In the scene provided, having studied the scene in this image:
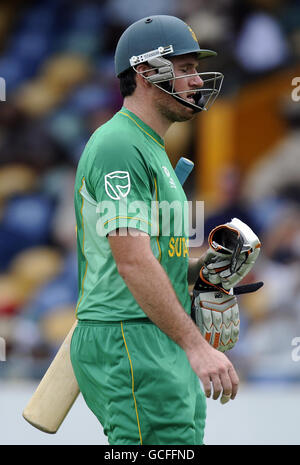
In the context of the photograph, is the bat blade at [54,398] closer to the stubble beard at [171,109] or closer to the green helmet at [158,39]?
the stubble beard at [171,109]

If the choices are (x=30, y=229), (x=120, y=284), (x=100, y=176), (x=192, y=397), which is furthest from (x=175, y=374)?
(x=30, y=229)

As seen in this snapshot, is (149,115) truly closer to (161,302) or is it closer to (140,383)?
(161,302)

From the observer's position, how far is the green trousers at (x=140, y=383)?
220cm

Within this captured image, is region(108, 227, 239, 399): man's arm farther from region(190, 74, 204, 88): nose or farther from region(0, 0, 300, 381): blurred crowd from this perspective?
region(0, 0, 300, 381): blurred crowd

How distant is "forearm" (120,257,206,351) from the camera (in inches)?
83.5

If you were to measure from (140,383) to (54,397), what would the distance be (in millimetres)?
353

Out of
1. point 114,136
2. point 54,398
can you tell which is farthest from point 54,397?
point 114,136

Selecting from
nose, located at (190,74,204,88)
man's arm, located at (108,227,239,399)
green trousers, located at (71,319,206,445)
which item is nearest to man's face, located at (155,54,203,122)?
nose, located at (190,74,204,88)

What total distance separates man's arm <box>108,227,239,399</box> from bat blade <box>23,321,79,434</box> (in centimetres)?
38

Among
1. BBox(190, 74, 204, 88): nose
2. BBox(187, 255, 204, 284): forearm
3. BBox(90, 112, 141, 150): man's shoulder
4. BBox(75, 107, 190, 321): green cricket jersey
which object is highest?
BBox(190, 74, 204, 88): nose

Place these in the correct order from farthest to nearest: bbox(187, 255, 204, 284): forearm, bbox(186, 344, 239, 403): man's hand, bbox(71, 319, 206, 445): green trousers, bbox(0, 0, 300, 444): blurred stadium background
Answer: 1. bbox(0, 0, 300, 444): blurred stadium background
2. bbox(187, 255, 204, 284): forearm
3. bbox(71, 319, 206, 445): green trousers
4. bbox(186, 344, 239, 403): man's hand

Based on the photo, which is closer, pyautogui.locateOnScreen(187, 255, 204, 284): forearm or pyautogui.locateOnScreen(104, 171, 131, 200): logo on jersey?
pyautogui.locateOnScreen(104, 171, 131, 200): logo on jersey

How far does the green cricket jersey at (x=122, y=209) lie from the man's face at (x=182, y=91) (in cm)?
7
